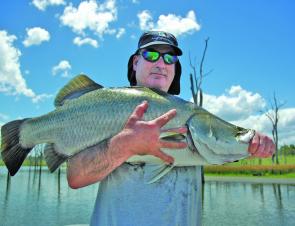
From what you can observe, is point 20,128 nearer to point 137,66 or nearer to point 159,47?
point 137,66

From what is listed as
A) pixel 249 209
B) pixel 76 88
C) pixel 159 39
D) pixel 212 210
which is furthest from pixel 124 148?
pixel 249 209

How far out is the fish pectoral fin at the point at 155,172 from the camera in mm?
2569

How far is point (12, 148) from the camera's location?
2994 mm

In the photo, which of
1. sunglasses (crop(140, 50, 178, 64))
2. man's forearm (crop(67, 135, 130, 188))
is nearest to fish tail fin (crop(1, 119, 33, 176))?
man's forearm (crop(67, 135, 130, 188))

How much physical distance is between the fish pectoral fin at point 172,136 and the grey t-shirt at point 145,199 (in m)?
0.37

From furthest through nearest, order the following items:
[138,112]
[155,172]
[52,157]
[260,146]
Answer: [52,157] < [155,172] < [260,146] < [138,112]

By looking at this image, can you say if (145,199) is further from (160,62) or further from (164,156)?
(160,62)

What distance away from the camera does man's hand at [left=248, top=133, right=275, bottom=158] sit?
8.33 ft

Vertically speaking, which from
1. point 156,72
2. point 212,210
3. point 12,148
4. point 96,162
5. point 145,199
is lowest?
point 212,210

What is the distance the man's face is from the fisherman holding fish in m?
0.34

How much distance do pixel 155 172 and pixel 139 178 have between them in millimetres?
164

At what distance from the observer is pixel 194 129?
101 inches

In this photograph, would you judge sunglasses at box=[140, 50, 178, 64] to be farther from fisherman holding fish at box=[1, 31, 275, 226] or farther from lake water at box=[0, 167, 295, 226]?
lake water at box=[0, 167, 295, 226]

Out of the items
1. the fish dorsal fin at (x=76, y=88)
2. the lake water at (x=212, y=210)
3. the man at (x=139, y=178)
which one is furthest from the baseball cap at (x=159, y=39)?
the lake water at (x=212, y=210)
